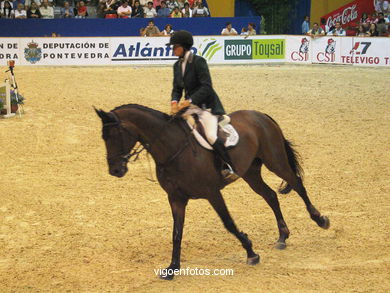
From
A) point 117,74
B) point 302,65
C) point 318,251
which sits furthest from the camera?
point 302,65

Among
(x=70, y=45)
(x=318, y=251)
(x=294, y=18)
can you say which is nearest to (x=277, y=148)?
(x=318, y=251)

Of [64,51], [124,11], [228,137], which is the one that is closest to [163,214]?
[228,137]

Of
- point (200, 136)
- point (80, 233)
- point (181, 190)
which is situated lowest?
point (80, 233)

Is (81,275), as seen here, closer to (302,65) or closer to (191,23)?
(302,65)

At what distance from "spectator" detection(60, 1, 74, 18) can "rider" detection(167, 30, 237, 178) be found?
70.2 ft

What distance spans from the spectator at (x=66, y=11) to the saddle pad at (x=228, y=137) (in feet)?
70.5

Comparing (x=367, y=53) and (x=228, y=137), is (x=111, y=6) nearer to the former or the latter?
(x=367, y=53)

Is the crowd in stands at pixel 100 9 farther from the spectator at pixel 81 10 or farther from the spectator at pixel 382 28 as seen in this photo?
the spectator at pixel 382 28

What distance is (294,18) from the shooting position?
115 feet

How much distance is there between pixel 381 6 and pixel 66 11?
16.6 m

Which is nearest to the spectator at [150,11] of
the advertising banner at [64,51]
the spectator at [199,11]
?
the spectator at [199,11]

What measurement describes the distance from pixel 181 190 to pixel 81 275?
5.14 feet

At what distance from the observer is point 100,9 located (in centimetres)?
2762

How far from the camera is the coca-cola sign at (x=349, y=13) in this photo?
33500mm
